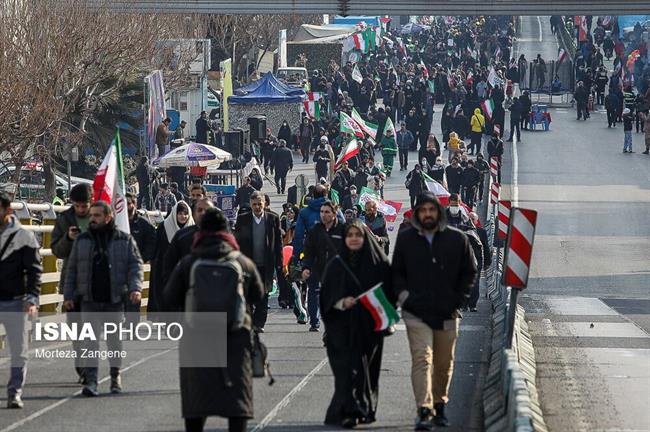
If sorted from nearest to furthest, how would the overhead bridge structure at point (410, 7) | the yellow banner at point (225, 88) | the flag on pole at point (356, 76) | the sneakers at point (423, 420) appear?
1. the sneakers at point (423, 420)
2. the yellow banner at point (225, 88)
3. the overhead bridge structure at point (410, 7)
4. the flag on pole at point (356, 76)

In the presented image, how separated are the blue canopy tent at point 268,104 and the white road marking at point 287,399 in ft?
118

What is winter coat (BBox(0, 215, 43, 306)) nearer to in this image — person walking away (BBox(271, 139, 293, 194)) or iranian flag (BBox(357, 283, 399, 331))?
iranian flag (BBox(357, 283, 399, 331))

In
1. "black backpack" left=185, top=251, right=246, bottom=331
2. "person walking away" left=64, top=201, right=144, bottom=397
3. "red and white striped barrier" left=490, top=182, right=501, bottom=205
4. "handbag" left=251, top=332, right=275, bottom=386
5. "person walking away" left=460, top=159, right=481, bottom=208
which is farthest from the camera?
"person walking away" left=460, top=159, right=481, bottom=208

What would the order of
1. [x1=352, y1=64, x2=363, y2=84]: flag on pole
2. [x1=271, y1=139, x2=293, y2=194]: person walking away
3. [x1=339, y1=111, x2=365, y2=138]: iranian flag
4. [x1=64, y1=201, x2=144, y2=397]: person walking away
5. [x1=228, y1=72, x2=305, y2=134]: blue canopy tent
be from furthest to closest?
[x1=352, y1=64, x2=363, y2=84]: flag on pole < [x1=228, y1=72, x2=305, y2=134]: blue canopy tent < [x1=271, y1=139, x2=293, y2=194]: person walking away < [x1=339, y1=111, x2=365, y2=138]: iranian flag < [x1=64, y1=201, x2=144, y2=397]: person walking away

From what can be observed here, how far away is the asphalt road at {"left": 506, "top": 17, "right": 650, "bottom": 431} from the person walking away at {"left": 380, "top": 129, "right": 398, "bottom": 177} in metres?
3.38

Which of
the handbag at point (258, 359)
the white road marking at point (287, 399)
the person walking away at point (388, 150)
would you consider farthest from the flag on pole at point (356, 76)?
the handbag at point (258, 359)

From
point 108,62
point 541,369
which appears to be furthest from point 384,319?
point 108,62

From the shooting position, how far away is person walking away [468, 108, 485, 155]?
50.6 m

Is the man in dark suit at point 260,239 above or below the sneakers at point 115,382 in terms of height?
above

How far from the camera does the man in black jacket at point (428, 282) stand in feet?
37.1

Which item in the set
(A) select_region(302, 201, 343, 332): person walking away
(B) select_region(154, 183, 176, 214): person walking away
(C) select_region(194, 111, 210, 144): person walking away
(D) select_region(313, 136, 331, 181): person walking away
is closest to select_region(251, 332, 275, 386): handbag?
(A) select_region(302, 201, 343, 332): person walking away

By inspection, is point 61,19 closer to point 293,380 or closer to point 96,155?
point 96,155

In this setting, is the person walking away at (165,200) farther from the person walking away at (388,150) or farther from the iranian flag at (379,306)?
the iranian flag at (379,306)

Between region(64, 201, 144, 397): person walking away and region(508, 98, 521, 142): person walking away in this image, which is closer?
region(64, 201, 144, 397): person walking away
